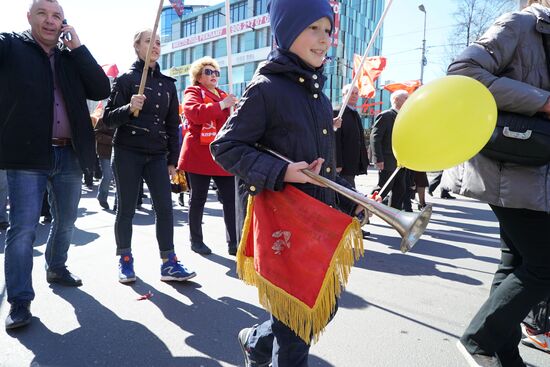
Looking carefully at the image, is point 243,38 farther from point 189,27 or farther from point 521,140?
point 521,140

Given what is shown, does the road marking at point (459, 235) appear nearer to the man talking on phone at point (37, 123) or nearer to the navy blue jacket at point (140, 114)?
the navy blue jacket at point (140, 114)

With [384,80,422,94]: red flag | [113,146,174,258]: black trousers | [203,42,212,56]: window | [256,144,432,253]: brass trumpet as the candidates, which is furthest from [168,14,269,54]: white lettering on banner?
[256,144,432,253]: brass trumpet

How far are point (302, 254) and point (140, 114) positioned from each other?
2255 millimetres

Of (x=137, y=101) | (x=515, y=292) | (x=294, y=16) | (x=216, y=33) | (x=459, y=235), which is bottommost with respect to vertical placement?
(x=459, y=235)

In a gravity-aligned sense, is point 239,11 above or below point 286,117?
above

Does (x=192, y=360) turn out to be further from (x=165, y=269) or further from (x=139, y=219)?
(x=139, y=219)

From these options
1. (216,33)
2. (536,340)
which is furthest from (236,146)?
Answer: (216,33)

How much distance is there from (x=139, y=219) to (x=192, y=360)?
4.22m

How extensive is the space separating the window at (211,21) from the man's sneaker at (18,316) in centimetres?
4568

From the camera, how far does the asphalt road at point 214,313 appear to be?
232 cm

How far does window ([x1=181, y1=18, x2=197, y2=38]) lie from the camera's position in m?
47.9

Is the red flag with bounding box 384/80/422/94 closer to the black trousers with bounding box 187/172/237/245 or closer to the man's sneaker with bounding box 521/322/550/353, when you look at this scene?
the black trousers with bounding box 187/172/237/245

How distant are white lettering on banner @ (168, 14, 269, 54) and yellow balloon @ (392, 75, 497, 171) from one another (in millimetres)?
38820

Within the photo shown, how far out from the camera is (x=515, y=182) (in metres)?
1.88
